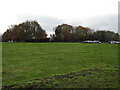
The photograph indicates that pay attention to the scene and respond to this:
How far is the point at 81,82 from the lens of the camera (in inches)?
302

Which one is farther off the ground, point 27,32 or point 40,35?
point 27,32

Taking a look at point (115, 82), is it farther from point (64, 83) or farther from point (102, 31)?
point (102, 31)

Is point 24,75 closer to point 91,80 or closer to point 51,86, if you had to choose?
point 51,86

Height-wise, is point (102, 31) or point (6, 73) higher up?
point (102, 31)

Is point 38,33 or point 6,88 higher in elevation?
point 38,33

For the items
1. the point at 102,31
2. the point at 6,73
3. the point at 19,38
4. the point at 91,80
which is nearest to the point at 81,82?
the point at 91,80

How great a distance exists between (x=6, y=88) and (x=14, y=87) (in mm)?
312

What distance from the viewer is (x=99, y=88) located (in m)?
6.86

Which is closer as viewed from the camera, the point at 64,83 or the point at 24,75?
the point at 64,83

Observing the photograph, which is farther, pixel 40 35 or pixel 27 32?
pixel 40 35

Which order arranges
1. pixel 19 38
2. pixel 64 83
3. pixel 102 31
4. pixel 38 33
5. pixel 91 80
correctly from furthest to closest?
pixel 102 31 → pixel 38 33 → pixel 19 38 → pixel 91 80 → pixel 64 83

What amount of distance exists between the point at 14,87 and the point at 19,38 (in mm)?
64037

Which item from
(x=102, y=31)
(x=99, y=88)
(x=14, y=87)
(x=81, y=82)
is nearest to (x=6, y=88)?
(x=14, y=87)

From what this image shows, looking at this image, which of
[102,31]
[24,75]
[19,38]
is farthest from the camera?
[102,31]
